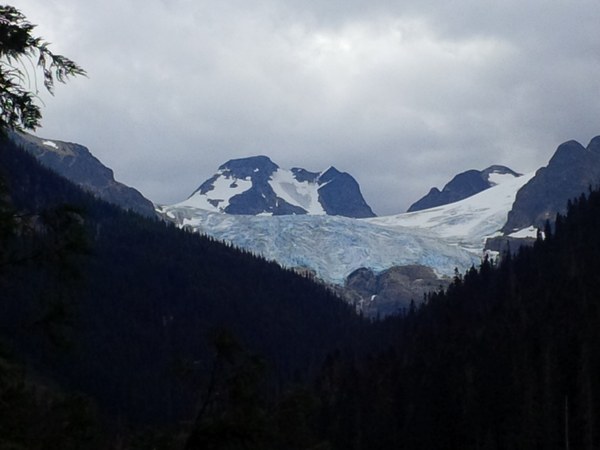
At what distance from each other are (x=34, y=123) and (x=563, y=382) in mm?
92077

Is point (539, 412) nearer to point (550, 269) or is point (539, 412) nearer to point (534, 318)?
point (534, 318)

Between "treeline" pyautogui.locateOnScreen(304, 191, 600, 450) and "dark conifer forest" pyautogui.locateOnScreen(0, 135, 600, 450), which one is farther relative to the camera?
"treeline" pyautogui.locateOnScreen(304, 191, 600, 450)

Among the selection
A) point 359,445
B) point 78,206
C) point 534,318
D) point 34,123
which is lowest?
point 359,445

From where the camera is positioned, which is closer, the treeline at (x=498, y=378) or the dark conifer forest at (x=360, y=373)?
the dark conifer forest at (x=360, y=373)

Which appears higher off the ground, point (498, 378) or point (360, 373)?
point (360, 373)

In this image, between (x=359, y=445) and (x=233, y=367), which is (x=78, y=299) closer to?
(x=233, y=367)

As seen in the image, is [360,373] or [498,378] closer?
[498,378]

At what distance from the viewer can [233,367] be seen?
1925 centimetres

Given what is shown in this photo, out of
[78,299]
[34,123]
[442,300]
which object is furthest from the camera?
[442,300]

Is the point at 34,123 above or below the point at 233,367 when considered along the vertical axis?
above

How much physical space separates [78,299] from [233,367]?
11.1ft

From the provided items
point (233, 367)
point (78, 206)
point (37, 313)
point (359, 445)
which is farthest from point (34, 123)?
point (359, 445)

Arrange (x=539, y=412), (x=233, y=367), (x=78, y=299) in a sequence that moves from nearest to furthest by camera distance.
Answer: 1. (x=78, y=299)
2. (x=233, y=367)
3. (x=539, y=412)

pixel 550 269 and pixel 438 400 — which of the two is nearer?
pixel 438 400
